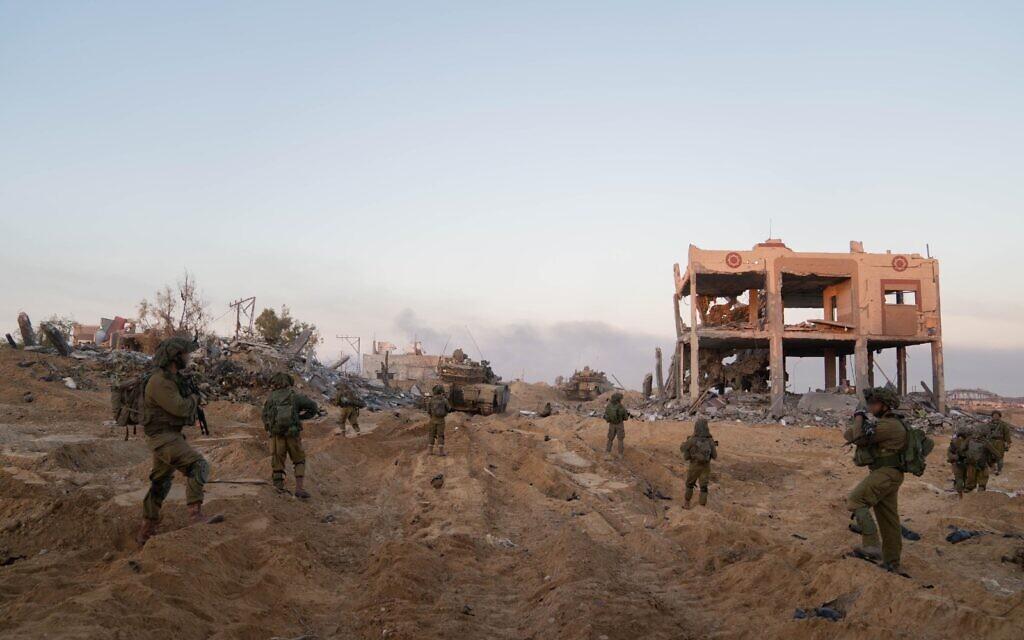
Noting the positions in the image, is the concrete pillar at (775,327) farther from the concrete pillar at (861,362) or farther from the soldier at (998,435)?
the soldier at (998,435)

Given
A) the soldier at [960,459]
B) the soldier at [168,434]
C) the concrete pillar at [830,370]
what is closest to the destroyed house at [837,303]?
the concrete pillar at [830,370]

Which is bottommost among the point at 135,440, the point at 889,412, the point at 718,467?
the point at 718,467

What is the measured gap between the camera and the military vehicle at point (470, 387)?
25859mm

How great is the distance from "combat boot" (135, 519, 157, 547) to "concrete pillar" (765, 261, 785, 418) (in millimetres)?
24157

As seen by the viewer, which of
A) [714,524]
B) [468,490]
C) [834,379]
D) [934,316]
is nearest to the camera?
[714,524]

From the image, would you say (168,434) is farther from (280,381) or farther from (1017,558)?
(1017,558)

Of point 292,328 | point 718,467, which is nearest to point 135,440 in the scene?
point 718,467

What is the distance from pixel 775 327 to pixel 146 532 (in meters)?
24.7

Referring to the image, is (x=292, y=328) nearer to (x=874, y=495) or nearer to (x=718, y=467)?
(x=718, y=467)

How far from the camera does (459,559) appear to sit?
20.9 ft

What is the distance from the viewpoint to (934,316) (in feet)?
87.8

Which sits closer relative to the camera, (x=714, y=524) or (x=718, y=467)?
(x=714, y=524)

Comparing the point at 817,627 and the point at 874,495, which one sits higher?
the point at 874,495

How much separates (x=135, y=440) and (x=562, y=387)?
1254 inches
